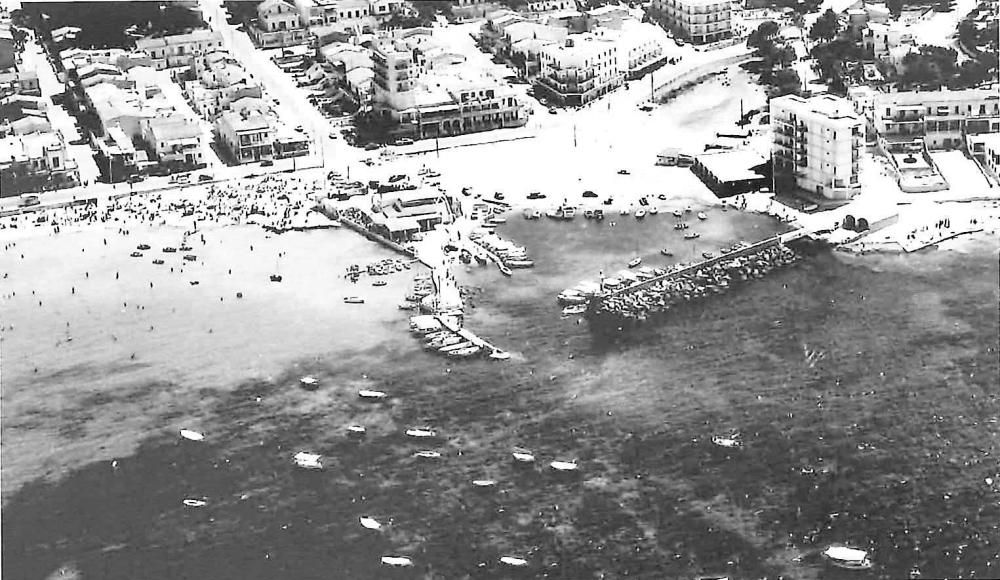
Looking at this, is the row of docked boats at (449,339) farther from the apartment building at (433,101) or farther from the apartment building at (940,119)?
the apartment building at (940,119)

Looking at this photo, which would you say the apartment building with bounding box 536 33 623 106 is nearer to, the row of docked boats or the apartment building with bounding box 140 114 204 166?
the apartment building with bounding box 140 114 204 166

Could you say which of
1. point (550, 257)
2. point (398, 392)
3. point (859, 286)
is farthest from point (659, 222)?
point (398, 392)

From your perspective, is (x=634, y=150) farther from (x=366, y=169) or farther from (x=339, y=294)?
(x=339, y=294)

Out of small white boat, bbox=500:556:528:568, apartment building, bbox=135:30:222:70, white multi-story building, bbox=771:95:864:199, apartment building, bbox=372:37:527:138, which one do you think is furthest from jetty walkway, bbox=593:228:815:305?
apartment building, bbox=135:30:222:70

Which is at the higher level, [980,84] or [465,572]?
[980,84]

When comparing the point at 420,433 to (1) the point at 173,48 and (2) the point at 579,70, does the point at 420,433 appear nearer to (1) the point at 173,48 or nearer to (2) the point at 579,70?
(2) the point at 579,70

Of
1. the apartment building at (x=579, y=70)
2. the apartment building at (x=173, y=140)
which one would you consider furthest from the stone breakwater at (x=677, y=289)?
the apartment building at (x=173, y=140)

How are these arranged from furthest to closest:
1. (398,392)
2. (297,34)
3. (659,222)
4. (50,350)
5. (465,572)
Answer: (297,34), (659,222), (50,350), (398,392), (465,572)
